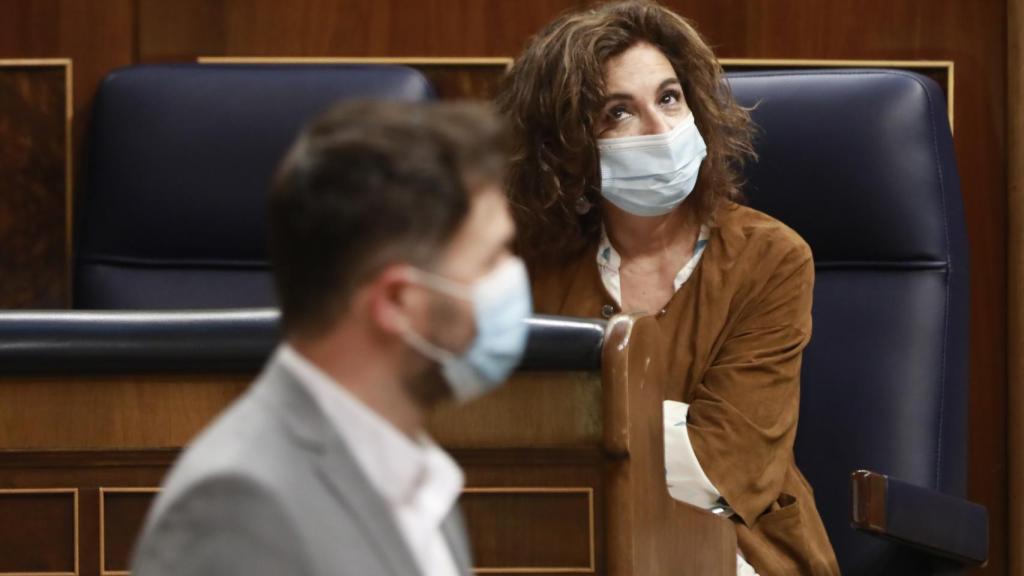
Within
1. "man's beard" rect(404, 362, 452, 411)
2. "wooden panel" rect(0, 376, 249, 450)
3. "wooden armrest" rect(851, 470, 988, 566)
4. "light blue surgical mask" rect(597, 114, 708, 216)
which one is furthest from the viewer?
"light blue surgical mask" rect(597, 114, 708, 216)

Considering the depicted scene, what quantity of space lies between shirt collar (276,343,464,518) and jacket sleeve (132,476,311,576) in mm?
75

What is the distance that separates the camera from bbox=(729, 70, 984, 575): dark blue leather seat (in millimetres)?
2033

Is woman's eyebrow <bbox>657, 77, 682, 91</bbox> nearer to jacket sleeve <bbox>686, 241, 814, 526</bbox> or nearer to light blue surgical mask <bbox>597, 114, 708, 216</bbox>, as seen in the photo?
light blue surgical mask <bbox>597, 114, 708, 216</bbox>

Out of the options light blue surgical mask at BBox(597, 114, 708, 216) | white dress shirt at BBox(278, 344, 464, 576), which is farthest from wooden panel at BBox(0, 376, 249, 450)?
light blue surgical mask at BBox(597, 114, 708, 216)

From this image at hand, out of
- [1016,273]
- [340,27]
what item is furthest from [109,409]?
[1016,273]

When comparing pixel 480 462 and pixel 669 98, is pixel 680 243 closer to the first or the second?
pixel 669 98

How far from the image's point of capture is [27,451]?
1387mm

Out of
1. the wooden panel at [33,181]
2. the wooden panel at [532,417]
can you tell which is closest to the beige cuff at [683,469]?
the wooden panel at [532,417]

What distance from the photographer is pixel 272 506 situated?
737 mm

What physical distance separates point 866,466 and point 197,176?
3.45 ft

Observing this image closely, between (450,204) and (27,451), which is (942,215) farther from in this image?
(450,204)

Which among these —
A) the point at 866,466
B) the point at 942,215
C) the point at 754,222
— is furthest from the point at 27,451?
the point at 942,215

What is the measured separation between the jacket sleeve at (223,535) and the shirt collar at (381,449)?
0.07m

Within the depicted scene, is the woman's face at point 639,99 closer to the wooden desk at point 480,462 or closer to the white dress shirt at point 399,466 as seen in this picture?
the wooden desk at point 480,462
